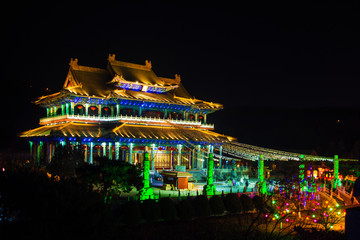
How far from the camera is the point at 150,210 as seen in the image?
24781mm

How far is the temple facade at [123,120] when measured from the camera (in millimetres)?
45844

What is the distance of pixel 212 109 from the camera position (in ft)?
189

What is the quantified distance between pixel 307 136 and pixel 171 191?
79277 mm

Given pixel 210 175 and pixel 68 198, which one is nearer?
pixel 68 198

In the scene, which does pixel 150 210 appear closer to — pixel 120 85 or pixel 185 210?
pixel 185 210

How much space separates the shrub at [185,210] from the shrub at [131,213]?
3074 mm

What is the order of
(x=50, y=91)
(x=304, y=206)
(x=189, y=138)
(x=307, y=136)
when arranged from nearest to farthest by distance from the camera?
1. (x=304, y=206)
2. (x=189, y=138)
3. (x=50, y=91)
4. (x=307, y=136)

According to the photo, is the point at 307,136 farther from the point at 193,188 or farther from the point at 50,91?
the point at 193,188

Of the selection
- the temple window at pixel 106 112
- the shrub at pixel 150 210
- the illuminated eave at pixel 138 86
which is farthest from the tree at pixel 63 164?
the illuminated eave at pixel 138 86

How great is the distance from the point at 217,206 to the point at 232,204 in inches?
57.1

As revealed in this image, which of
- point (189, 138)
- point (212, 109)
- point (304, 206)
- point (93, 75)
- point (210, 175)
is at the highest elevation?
point (93, 75)

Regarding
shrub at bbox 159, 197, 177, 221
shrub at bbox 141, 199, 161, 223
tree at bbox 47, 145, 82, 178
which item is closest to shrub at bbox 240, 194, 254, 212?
shrub at bbox 159, 197, 177, 221

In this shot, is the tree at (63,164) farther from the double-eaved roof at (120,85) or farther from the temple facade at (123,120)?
the double-eaved roof at (120,85)

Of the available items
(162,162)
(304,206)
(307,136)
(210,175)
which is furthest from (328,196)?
(307,136)
